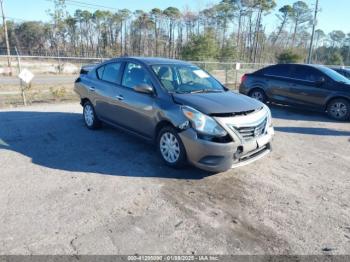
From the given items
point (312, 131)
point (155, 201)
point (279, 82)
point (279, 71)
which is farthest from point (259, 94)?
point (155, 201)

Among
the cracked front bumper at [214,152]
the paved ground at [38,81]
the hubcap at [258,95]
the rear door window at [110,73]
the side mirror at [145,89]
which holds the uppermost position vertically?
the rear door window at [110,73]

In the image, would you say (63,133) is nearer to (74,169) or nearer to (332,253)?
(74,169)

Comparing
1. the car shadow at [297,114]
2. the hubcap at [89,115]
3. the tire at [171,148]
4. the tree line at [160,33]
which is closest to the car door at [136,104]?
the tire at [171,148]

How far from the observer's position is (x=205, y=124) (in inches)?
174

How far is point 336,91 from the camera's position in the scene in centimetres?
953

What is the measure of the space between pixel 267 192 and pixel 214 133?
1.09 meters

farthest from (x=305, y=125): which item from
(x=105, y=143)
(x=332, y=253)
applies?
(x=332, y=253)

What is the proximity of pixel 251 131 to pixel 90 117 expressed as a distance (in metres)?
3.79

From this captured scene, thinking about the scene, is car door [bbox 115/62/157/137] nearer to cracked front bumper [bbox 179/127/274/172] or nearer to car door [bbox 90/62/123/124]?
car door [bbox 90/62/123/124]

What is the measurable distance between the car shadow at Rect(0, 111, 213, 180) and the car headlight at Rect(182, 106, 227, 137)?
78 centimetres

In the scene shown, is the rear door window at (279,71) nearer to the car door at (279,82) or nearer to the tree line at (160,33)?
the car door at (279,82)

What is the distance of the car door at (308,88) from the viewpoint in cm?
977

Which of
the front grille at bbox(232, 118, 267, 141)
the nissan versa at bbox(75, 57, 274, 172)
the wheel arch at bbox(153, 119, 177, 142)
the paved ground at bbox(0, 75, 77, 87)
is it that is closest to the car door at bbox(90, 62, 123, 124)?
the nissan versa at bbox(75, 57, 274, 172)

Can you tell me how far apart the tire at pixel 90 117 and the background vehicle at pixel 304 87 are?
6.28 meters
